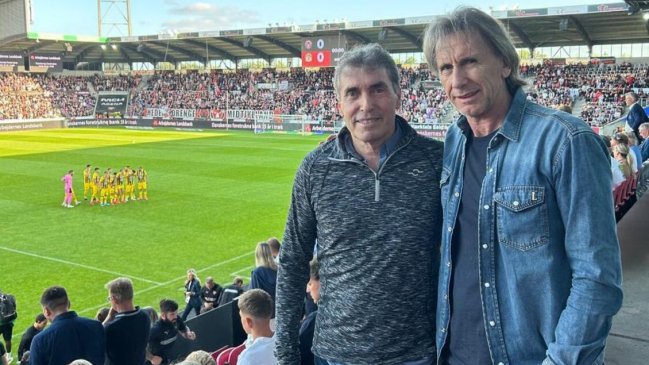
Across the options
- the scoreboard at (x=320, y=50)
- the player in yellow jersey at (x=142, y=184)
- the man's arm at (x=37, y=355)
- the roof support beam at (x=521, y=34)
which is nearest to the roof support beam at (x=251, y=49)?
the scoreboard at (x=320, y=50)

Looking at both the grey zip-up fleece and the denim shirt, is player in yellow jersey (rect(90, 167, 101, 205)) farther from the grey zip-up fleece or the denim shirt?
the denim shirt

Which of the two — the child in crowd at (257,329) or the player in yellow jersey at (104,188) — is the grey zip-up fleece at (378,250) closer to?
the child in crowd at (257,329)

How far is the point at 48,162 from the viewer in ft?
103

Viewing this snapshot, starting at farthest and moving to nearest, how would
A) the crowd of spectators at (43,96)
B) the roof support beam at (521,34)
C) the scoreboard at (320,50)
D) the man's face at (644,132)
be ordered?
the crowd of spectators at (43,96) < the roof support beam at (521,34) < the scoreboard at (320,50) < the man's face at (644,132)

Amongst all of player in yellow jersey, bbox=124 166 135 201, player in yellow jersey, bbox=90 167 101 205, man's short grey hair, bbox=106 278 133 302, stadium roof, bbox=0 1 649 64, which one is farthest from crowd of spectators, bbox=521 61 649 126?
man's short grey hair, bbox=106 278 133 302

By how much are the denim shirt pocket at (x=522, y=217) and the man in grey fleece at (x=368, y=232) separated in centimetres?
44

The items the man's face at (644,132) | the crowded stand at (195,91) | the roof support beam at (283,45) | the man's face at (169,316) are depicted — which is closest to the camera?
the man's face at (169,316)

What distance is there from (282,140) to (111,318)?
3750cm

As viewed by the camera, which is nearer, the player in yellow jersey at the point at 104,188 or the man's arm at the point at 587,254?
the man's arm at the point at 587,254

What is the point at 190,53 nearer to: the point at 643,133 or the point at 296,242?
the point at 643,133

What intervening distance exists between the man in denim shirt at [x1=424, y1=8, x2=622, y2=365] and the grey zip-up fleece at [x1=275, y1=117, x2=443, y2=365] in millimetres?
143

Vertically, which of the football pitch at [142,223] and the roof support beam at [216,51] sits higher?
the roof support beam at [216,51]

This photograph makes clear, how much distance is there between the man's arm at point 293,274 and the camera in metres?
2.88

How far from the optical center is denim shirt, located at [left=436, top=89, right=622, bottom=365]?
6.59 ft
